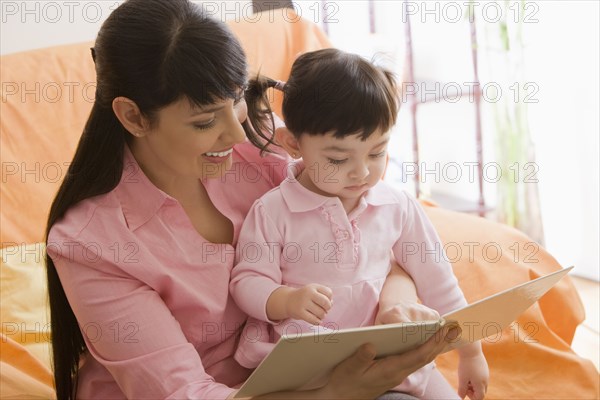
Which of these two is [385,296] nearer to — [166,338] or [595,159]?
[166,338]

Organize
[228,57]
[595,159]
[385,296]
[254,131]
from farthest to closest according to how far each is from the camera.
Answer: [595,159] → [254,131] → [385,296] → [228,57]

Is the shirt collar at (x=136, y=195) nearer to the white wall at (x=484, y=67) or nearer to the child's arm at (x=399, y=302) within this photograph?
the child's arm at (x=399, y=302)

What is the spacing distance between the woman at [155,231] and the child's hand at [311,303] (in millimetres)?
79

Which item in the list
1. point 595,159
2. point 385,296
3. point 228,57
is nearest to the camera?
point 228,57

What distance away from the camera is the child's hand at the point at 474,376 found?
1365 millimetres

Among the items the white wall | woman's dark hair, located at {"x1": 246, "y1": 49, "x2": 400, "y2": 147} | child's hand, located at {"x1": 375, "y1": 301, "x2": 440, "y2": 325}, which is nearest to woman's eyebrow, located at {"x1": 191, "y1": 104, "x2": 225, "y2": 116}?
woman's dark hair, located at {"x1": 246, "y1": 49, "x2": 400, "y2": 147}

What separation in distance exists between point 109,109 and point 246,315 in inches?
15.9

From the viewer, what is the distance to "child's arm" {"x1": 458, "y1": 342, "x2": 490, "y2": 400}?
53.7 inches

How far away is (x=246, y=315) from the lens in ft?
4.47

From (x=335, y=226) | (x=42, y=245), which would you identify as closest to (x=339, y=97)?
(x=335, y=226)

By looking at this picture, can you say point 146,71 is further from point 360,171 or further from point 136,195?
point 360,171

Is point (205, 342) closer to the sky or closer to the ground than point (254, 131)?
closer to the ground

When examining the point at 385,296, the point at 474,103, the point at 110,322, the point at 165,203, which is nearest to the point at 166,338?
the point at 110,322

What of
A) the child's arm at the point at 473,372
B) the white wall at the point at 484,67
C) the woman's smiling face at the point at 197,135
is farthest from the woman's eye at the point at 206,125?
the white wall at the point at 484,67
